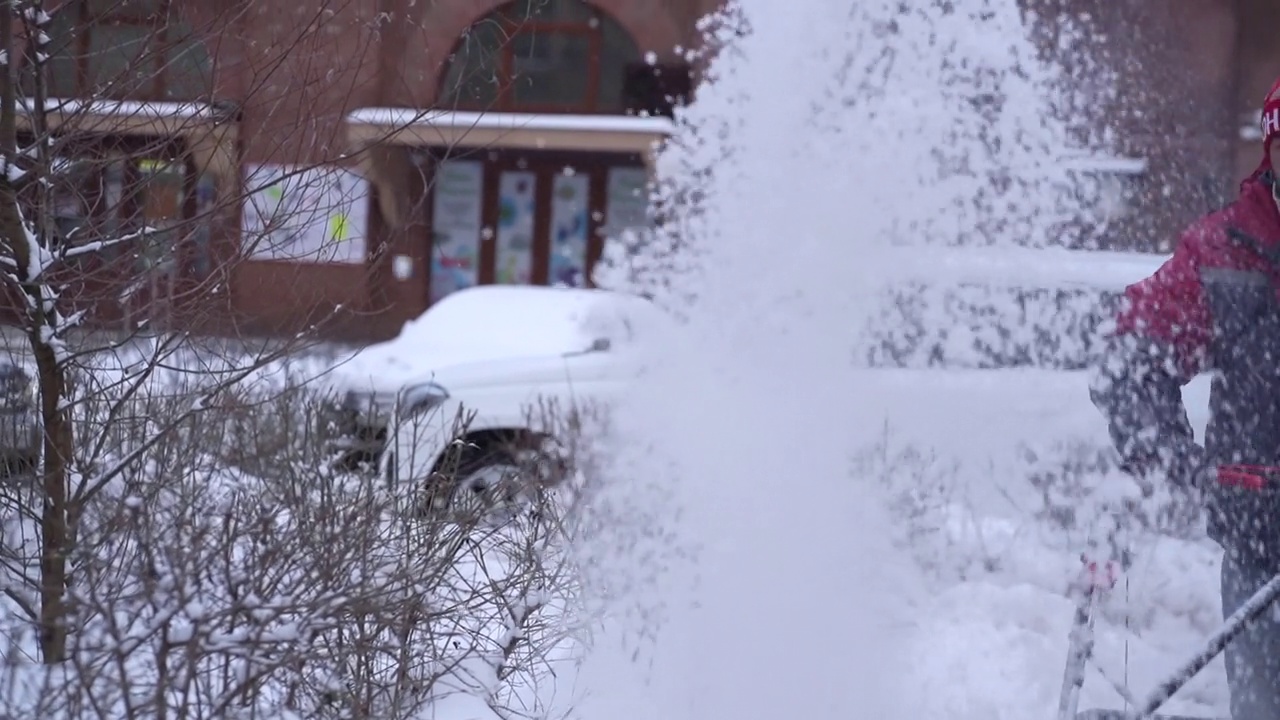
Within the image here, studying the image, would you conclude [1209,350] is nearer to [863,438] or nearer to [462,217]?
[863,438]

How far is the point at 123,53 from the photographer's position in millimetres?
3316

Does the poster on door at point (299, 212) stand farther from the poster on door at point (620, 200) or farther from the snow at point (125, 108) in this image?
the poster on door at point (620, 200)

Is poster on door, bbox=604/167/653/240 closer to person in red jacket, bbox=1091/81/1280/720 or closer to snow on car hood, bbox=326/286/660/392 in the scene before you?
snow on car hood, bbox=326/286/660/392

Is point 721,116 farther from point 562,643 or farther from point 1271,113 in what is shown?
point 1271,113

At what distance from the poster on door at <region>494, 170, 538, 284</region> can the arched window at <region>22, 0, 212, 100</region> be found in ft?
48.9

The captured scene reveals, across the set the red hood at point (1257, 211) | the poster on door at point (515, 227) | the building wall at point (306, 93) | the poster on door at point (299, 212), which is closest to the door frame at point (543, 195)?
the poster on door at point (515, 227)

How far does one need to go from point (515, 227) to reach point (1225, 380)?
1582 centimetres

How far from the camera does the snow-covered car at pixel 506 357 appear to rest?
643cm

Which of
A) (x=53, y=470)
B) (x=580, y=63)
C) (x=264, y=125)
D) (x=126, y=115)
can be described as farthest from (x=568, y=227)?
(x=53, y=470)

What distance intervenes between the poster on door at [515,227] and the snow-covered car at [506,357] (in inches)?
414

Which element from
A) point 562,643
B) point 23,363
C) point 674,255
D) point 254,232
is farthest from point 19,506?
point 674,255

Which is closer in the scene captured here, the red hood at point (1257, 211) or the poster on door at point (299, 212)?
the red hood at point (1257, 211)

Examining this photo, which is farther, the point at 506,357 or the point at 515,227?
the point at 515,227

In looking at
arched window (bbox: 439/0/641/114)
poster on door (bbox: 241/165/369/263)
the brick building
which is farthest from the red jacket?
arched window (bbox: 439/0/641/114)
